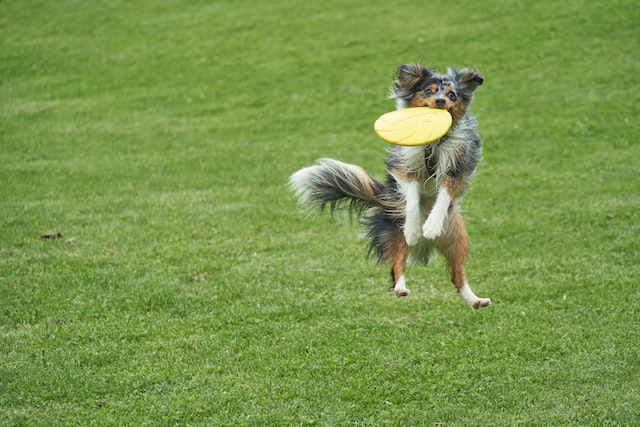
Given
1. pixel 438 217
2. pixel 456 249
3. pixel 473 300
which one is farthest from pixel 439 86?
pixel 473 300

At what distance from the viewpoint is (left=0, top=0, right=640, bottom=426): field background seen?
23.0 ft

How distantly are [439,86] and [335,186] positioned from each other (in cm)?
130

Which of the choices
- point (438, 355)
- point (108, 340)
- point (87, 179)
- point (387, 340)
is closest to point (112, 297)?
point (108, 340)

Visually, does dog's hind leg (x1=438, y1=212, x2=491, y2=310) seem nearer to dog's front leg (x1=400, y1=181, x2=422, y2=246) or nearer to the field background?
dog's front leg (x1=400, y1=181, x2=422, y2=246)

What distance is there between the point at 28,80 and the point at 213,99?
430 cm

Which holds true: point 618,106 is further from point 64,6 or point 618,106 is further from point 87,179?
point 64,6

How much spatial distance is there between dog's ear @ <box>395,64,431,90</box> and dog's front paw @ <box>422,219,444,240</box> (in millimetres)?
1015

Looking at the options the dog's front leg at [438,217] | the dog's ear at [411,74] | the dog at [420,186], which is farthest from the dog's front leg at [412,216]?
the dog's ear at [411,74]

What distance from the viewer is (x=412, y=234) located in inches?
231

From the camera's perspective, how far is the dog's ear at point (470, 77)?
5.70 metres

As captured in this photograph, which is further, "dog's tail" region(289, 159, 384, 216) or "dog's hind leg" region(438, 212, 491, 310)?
"dog's tail" region(289, 159, 384, 216)

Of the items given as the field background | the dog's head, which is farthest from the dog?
the field background

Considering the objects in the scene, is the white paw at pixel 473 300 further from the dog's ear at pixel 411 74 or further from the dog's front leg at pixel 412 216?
the dog's ear at pixel 411 74

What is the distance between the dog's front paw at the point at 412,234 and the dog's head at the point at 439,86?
848mm
